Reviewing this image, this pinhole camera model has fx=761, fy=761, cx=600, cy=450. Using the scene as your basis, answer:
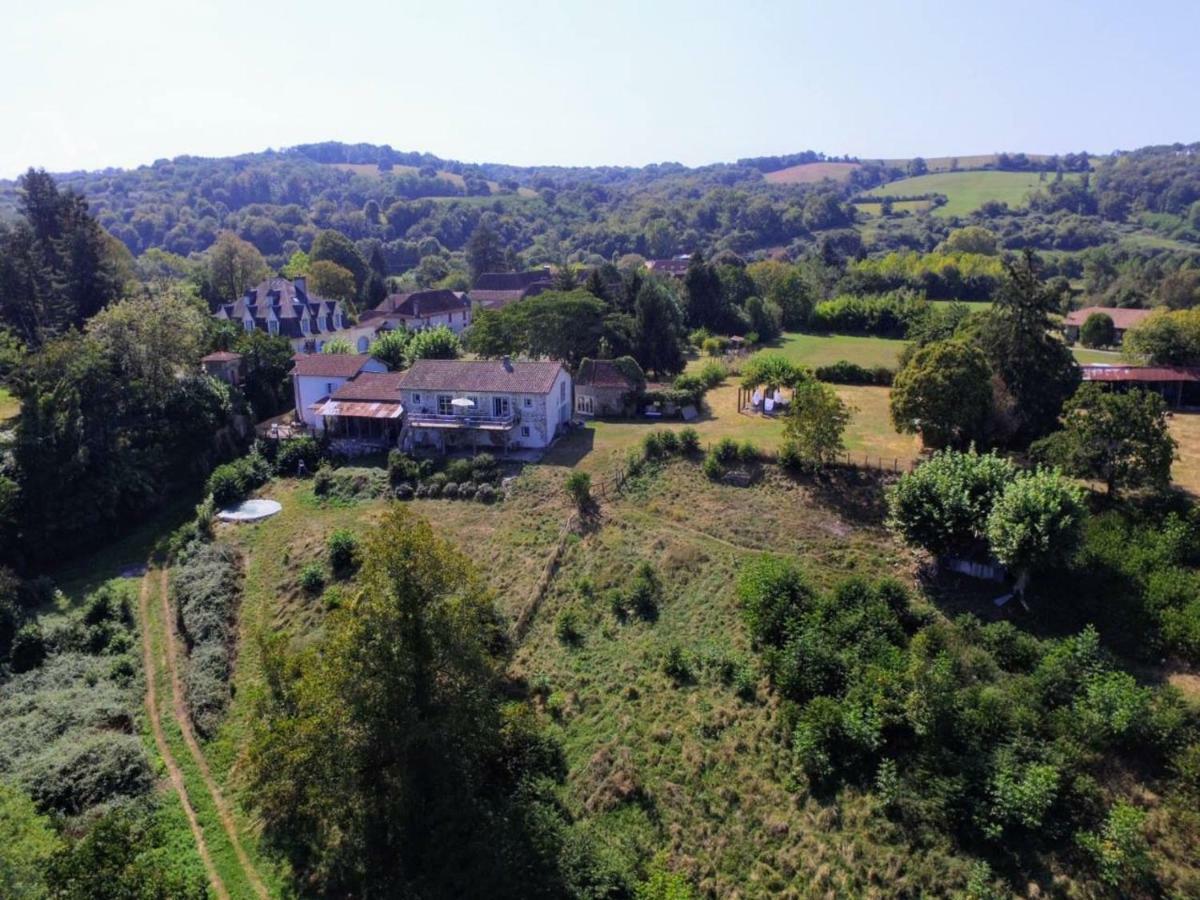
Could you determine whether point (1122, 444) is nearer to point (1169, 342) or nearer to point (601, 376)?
point (1169, 342)

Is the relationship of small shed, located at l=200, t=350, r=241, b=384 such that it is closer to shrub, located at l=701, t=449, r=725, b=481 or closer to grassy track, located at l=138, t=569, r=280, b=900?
grassy track, located at l=138, t=569, r=280, b=900

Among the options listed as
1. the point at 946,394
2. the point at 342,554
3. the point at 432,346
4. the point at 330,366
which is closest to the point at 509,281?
the point at 432,346

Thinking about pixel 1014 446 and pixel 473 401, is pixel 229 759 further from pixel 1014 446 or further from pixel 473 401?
pixel 1014 446

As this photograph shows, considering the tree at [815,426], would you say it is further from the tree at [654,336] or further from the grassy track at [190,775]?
the grassy track at [190,775]

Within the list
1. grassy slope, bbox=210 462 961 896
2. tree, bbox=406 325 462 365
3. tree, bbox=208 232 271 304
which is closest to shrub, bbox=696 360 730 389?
grassy slope, bbox=210 462 961 896

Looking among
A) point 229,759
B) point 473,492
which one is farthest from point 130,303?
point 229,759

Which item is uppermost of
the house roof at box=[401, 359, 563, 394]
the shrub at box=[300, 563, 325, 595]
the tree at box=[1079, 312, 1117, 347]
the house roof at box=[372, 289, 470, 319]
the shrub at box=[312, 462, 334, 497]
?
the house roof at box=[372, 289, 470, 319]
